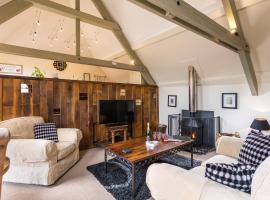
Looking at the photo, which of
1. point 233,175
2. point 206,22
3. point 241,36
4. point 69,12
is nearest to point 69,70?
point 69,12

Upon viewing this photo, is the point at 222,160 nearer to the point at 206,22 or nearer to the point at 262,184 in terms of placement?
the point at 262,184

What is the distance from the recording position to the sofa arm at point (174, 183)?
133 cm

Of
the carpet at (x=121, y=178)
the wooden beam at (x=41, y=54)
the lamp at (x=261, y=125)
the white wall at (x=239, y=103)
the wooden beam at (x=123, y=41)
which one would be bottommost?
the carpet at (x=121, y=178)

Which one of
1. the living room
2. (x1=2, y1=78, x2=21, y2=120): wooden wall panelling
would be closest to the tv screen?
the living room

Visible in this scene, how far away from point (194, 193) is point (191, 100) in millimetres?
3416

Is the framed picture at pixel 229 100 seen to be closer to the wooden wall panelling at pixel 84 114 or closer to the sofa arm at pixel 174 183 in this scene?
the sofa arm at pixel 174 183

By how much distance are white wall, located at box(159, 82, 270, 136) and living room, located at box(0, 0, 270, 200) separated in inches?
0.9

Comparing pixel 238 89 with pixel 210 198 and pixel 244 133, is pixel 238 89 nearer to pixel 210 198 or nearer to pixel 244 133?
pixel 244 133

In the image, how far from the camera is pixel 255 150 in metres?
1.77

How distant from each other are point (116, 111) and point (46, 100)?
1.73 meters

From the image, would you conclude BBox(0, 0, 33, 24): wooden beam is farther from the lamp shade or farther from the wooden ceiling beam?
the lamp shade

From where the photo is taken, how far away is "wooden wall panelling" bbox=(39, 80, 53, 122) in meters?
3.86

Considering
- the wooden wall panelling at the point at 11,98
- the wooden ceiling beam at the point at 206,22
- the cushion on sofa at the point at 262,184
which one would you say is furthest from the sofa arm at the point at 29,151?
the cushion on sofa at the point at 262,184

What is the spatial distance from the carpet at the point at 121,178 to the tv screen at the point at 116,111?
139cm
